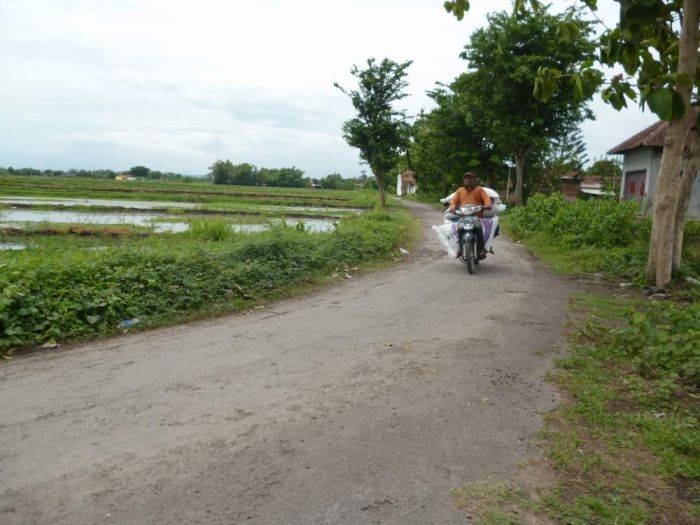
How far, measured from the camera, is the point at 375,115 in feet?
96.1

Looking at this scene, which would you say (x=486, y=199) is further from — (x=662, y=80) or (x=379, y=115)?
(x=379, y=115)

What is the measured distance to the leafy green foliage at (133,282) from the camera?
5863 millimetres

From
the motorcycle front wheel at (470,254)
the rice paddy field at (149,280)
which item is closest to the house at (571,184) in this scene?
the rice paddy field at (149,280)

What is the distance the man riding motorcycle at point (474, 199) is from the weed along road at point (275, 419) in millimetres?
3415

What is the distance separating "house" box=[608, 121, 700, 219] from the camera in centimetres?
2058

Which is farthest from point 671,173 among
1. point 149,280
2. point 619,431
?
point 149,280

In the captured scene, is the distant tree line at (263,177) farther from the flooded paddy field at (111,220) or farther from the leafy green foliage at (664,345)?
the leafy green foliage at (664,345)

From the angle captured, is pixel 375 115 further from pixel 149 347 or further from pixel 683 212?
pixel 149 347

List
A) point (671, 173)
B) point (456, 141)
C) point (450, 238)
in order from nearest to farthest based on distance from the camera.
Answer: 1. point (671, 173)
2. point (450, 238)
3. point (456, 141)

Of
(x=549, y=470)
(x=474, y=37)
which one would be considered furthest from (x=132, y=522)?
(x=474, y=37)

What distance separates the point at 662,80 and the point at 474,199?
582 centimetres

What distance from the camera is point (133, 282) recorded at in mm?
6914

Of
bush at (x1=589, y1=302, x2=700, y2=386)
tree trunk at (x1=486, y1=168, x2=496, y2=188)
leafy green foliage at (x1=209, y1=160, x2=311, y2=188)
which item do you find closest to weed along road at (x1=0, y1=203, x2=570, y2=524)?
bush at (x1=589, y1=302, x2=700, y2=386)

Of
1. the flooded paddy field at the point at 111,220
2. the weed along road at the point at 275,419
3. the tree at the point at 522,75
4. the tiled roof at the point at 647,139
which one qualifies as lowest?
the weed along road at the point at 275,419
